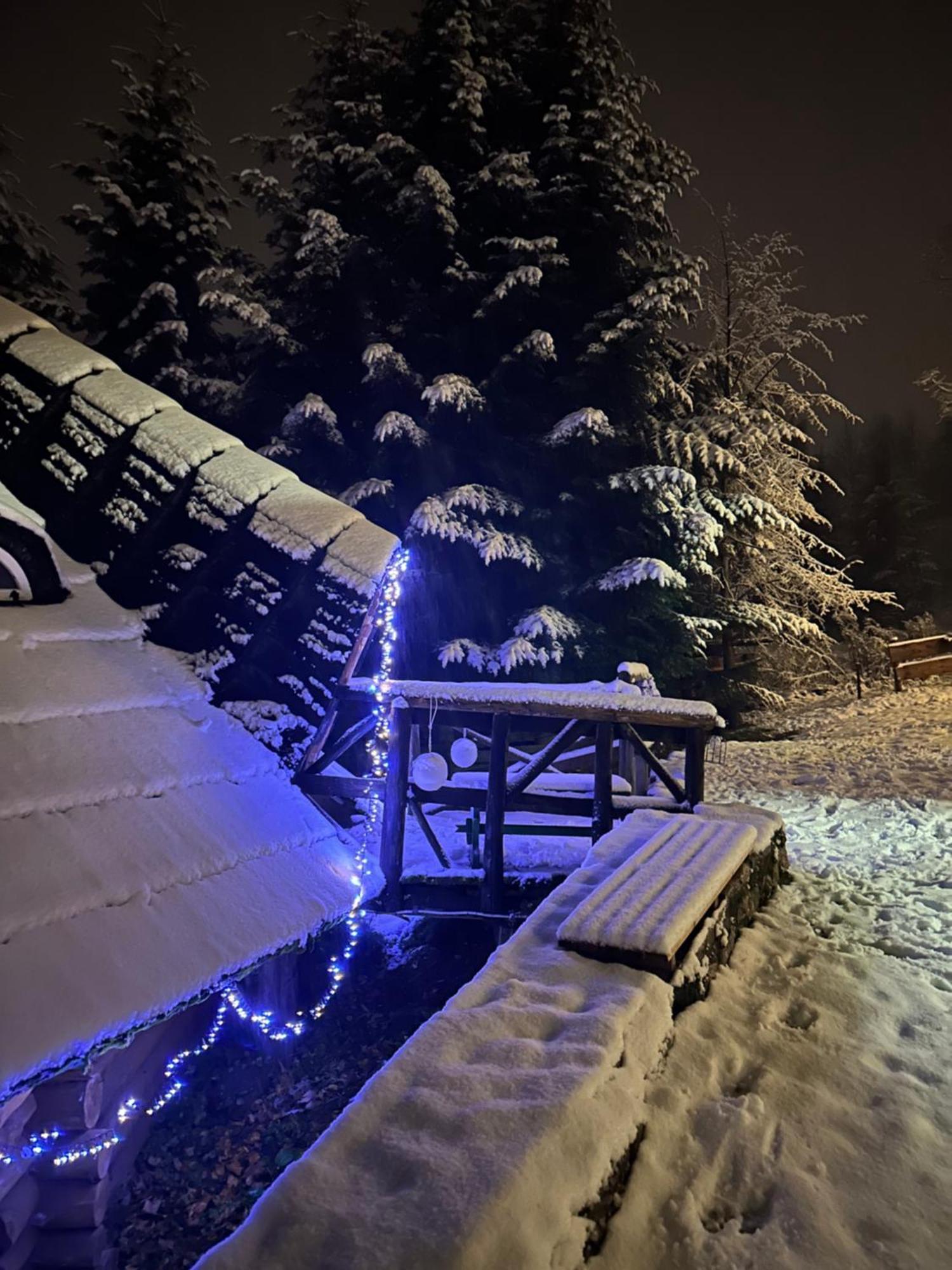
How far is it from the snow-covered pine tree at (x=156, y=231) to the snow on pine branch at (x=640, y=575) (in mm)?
7110

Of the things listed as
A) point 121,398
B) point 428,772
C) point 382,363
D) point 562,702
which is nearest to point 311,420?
point 382,363

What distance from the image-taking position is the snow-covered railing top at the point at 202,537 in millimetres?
3439

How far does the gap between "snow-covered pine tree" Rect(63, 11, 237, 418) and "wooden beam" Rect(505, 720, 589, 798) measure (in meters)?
9.13

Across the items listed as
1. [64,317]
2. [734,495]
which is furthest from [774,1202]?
[64,317]

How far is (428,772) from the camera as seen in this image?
593cm

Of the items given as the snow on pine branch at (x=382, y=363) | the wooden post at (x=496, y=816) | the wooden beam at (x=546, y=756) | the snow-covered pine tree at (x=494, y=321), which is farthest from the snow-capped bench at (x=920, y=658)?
the wooden post at (x=496, y=816)

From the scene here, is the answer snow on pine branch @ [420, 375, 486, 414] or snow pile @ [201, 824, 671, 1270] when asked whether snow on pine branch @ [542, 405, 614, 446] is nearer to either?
snow on pine branch @ [420, 375, 486, 414]

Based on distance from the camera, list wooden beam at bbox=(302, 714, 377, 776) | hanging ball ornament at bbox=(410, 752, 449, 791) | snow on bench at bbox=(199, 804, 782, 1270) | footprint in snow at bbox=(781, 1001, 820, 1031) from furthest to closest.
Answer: hanging ball ornament at bbox=(410, 752, 449, 791) → wooden beam at bbox=(302, 714, 377, 776) → footprint in snow at bbox=(781, 1001, 820, 1031) → snow on bench at bbox=(199, 804, 782, 1270)

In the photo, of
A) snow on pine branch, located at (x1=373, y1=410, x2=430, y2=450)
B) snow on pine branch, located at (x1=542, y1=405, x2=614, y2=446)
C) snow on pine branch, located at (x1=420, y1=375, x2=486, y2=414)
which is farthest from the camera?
snow on pine branch, located at (x1=373, y1=410, x2=430, y2=450)

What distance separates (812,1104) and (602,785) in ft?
11.0

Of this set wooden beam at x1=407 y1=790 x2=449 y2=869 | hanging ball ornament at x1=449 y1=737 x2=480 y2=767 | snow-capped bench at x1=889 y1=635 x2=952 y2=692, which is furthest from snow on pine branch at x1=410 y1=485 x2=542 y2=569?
snow-capped bench at x1=889 y1=635 x2=952 y2=692

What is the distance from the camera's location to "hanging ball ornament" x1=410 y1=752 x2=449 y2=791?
592cm

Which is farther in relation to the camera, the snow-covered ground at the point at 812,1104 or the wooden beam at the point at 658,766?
the wooden beam at the point at 658,766

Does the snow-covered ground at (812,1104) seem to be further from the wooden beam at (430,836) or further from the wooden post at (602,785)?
the wooden beam at (430,836)
